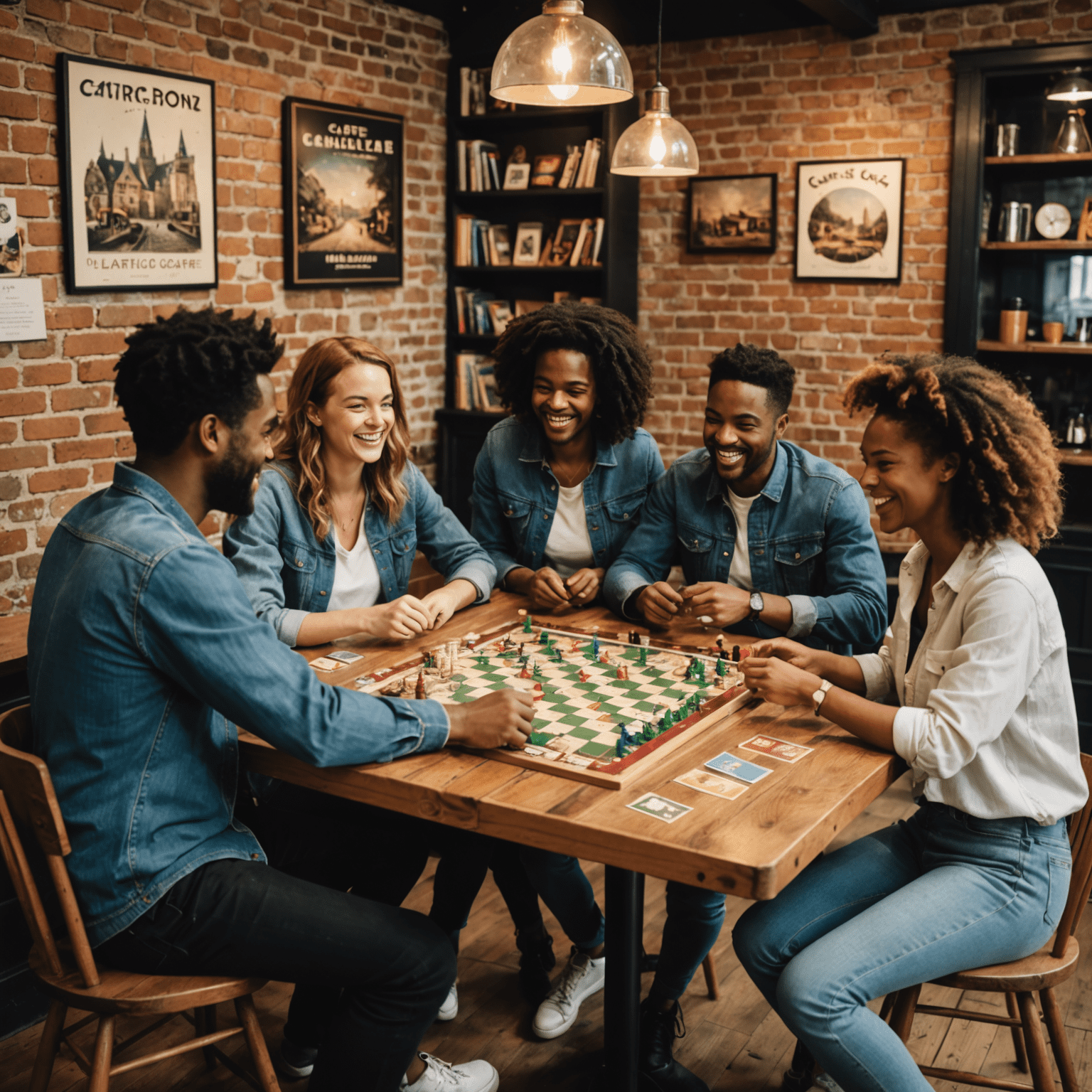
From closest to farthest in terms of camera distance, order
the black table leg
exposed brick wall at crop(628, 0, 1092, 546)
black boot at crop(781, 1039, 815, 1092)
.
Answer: the black table leg
black boot at crop(781, 1039, 815, 1092)
exposed brick wall at crop(628, 0, 1092, 546)

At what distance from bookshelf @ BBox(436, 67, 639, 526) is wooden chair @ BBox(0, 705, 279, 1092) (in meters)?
3.59

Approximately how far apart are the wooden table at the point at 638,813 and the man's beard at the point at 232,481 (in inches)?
16.1

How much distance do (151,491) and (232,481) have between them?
141 mm

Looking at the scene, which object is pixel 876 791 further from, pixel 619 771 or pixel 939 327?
pixel 939 327

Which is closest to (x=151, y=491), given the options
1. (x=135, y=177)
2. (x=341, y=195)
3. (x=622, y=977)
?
(x=622, y=977)

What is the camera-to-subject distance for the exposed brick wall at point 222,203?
11.8ft

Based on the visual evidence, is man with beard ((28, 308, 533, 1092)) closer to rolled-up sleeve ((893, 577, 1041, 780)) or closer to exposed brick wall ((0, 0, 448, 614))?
rolled-up sleeve ((893, 577, 1041, 780))

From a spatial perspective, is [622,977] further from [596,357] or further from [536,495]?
[596,357]

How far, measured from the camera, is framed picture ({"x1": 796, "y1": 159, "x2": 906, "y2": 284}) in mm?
4977

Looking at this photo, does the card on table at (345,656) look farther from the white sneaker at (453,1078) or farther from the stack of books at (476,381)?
the stack of books at (476,381)

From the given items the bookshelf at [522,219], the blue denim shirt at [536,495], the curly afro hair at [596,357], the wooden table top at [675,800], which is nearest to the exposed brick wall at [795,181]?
the bookshelf at [522,219]

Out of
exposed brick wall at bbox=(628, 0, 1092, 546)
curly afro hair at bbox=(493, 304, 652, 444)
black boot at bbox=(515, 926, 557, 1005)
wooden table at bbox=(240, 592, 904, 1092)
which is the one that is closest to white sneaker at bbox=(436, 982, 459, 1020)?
black boot at bbox=(515, 926, 557, 1005)

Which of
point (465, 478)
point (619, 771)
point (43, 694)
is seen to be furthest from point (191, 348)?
point (465, 478)

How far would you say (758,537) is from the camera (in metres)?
2.78
